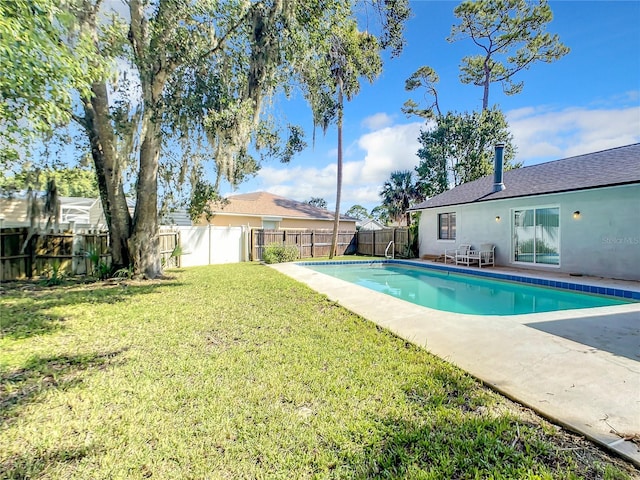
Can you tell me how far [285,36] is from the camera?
696 cm

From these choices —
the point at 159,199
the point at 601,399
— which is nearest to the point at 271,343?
the point at 601,399

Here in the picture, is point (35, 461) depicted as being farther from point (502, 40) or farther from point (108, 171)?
point (502, 40)

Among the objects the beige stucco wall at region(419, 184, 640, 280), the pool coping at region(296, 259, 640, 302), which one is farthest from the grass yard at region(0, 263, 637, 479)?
the beige stucco wall at region(419, 184, 640, 280)

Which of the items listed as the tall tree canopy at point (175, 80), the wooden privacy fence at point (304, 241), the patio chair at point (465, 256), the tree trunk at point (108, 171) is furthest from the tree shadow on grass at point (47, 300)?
the patio chair at point (465, 256)

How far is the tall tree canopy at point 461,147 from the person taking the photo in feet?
69.6

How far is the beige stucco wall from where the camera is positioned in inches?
312

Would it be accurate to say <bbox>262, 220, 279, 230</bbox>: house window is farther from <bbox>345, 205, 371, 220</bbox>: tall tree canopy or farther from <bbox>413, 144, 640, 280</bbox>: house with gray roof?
<bbox>345, 205, 371, 220</bbox>: tall tree canopy

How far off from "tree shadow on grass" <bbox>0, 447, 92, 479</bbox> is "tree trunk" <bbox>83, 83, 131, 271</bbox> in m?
7.70

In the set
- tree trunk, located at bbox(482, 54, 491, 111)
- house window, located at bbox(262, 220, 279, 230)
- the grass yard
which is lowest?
the grass yard

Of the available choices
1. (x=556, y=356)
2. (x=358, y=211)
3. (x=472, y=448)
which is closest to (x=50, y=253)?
(x=472, y=448)

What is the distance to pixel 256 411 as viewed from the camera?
239cm

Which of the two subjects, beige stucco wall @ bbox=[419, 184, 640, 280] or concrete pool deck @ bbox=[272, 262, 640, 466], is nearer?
concrete pool deck @ bbox=[272, 262, 640, 466]

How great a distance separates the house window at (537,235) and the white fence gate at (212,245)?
11672 mm

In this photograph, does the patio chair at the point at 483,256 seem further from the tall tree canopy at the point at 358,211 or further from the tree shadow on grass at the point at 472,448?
the tall tree canopy at the point at 358,211
